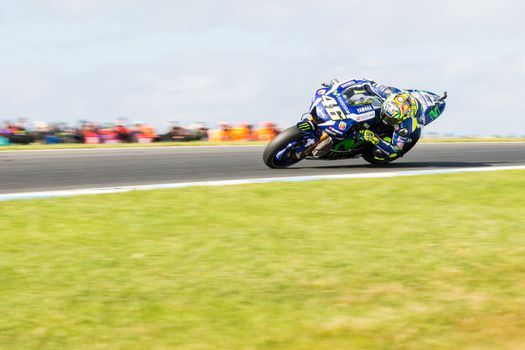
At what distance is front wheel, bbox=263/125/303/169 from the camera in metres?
12.1

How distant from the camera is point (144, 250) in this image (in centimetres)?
648

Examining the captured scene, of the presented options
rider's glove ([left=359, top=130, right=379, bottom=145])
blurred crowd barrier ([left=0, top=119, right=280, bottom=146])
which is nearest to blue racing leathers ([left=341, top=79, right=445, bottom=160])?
rider's glove ([left=359, top=130, right=379, bottom=145])

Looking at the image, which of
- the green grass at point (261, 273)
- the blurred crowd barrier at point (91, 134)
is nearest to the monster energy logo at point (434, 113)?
the green grass at point (261, 273)

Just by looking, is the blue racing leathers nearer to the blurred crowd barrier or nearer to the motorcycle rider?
the motorcycle rider

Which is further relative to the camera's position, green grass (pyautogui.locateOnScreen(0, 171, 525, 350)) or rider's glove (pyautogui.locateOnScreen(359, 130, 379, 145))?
rider's glove (pyautogui.locateOnScreen(359, 130, 379, 145))

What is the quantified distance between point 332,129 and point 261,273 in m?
6.44

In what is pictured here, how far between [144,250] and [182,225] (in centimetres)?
99

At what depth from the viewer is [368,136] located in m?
12.5

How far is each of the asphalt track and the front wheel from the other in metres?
0.15

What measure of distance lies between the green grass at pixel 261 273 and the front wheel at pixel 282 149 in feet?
10.6

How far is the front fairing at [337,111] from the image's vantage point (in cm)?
1198

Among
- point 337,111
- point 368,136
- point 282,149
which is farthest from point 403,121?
point 282,149

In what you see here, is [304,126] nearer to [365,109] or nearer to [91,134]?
[365,109]

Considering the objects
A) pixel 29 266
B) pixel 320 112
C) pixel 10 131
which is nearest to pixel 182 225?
pixel 29 266
